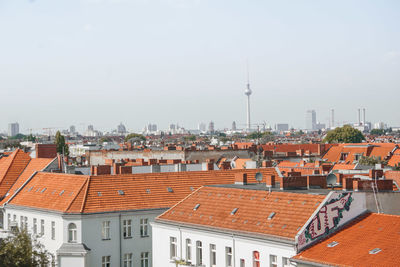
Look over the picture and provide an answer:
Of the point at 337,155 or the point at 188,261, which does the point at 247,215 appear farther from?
the point at 337,155

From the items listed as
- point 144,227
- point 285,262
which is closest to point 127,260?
point 144,227

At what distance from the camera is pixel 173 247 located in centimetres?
4622

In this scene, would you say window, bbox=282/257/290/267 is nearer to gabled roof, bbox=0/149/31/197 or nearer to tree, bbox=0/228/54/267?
tree, bbox=0/228/54/267

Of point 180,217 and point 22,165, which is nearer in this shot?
point 180,217

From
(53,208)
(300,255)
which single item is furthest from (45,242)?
(300,255)

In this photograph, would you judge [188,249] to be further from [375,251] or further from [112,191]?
[375,251]

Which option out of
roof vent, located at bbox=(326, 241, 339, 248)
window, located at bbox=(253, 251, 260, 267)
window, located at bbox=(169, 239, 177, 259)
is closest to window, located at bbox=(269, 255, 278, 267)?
window, located at bbox=(253, 251, 260, 267)

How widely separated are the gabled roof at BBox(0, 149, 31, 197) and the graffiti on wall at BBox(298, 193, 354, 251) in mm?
38546

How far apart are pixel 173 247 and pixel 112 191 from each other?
1034cm

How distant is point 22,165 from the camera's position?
71312 millimetres

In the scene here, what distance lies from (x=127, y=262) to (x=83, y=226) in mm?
4515

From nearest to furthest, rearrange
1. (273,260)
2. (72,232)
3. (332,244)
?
(332,244) < (273,260) < (72,232)

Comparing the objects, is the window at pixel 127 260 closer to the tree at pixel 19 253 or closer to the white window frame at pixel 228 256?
the tree at pixel 19 253

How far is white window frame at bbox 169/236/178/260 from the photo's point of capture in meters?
45.9
